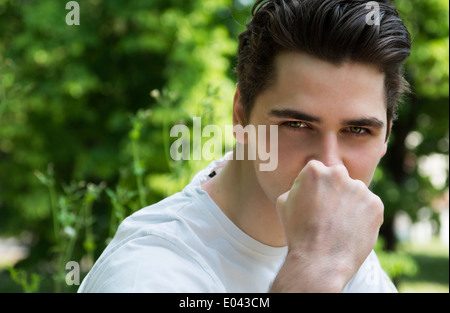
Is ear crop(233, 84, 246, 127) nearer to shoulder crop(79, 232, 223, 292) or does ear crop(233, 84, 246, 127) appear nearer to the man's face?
the man's face

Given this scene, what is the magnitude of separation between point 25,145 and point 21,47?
185 cm

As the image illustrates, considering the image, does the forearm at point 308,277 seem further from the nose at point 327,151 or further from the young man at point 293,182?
the nose at point 327,151

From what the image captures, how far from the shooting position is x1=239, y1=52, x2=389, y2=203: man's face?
1.72 m

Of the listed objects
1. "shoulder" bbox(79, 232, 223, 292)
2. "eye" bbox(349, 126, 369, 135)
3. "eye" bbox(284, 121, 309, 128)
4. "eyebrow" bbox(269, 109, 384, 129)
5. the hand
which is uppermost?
"eyebrow" bbox(269, 109, 384, 129)

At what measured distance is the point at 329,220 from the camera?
1468 millimetres

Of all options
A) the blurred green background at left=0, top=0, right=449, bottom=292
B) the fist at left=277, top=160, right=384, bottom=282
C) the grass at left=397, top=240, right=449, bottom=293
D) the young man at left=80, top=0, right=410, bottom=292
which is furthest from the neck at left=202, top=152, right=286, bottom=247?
the grass at left=397, top=240, right=449, bottom=293

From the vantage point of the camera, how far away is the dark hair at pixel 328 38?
1823 mm

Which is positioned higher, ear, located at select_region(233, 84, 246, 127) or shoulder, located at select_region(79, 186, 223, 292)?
ear, located at select_region(233, 84, 246, 127)

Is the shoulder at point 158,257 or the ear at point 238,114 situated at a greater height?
the ear at point 238,114

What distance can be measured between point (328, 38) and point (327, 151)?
14.9 inches

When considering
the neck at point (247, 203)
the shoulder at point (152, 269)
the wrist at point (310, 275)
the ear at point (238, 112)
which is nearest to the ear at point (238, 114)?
the ear at point (238, 112)

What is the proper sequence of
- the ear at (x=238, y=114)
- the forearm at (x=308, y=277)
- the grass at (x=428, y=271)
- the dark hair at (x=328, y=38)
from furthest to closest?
the grass at (x=428, y=271), the ear at (x=238, y=114), the dark hair at (x=328, y=38), the forearm at (x=308, y=277)
